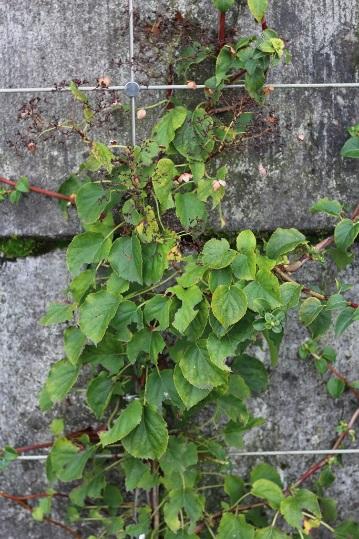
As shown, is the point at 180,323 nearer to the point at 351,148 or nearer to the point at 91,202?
the point at 91,202

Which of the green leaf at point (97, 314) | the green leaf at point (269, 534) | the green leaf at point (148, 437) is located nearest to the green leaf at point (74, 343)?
the green leaf at point (97, 314)

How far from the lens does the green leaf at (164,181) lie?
159 centimetres

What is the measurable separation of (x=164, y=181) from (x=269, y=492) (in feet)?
2.76

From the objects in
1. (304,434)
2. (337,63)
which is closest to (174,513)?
(304,434)

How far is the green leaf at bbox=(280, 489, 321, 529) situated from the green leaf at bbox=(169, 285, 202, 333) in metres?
0.59

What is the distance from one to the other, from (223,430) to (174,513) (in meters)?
0.25

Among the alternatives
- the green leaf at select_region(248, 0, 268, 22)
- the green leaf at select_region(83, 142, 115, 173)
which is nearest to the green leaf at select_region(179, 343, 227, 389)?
the green leaf at select_region(83, 142, 115, 173)

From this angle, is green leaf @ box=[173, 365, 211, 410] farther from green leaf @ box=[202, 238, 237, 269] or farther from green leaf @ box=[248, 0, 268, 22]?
green leaf @ box=[248, 0, 268, 22]

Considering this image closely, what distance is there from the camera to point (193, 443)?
1794 millimetres

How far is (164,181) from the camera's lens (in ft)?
5.25

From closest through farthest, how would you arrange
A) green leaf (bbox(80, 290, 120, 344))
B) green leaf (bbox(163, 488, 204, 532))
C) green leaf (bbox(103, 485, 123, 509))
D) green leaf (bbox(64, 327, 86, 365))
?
green leaf (bbox(80, 290, 120, 344)), green leaf (bbox(64, 327, 86, 365)), green leaf (bbox(163, 488, 204, 532)), green leaf (bbox(103, 485, 123, 509))

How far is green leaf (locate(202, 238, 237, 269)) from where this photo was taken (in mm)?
1453

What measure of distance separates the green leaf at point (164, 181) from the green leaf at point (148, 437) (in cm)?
49

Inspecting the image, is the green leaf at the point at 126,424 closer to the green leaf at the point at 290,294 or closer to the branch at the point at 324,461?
the green leaf at the point at 290,294
